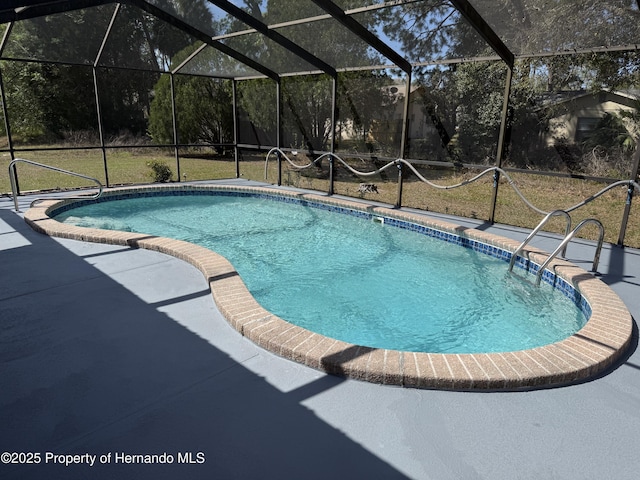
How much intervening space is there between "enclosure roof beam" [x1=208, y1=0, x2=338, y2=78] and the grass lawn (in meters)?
3.09

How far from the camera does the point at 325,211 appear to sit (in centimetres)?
839

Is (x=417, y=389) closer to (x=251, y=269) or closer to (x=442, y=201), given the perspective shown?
(x=251, y=269)

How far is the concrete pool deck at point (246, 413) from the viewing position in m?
1.98

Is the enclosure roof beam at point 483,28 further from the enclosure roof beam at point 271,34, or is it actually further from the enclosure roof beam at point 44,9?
the enclosure roof beam at point 44,9

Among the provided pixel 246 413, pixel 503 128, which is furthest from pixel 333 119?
pixel 246 413

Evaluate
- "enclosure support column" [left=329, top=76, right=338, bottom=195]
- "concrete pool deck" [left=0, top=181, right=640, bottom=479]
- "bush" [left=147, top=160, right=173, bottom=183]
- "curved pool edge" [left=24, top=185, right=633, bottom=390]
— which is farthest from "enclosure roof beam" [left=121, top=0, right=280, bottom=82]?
"concrete pool deck" [left=0, top=181, right=640, bottom=479]

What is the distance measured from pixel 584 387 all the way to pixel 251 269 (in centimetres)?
379

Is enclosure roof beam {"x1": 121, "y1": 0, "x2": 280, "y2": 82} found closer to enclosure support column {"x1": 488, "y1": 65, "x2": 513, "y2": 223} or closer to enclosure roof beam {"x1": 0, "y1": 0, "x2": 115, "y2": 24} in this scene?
enclosure roof beam {"x1": 0, "y1": 0, "x2": 115, "y2": 24}

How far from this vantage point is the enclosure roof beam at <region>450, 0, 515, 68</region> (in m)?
5.35

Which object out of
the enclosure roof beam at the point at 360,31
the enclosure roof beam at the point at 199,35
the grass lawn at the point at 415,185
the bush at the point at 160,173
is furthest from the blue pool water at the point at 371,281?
the enclosure roof beam at the point at 199,35

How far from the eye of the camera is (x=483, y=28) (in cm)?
574

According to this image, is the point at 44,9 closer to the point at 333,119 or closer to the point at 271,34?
the point at 271,34

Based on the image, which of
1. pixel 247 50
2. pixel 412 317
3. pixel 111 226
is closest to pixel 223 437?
pixel 412 317

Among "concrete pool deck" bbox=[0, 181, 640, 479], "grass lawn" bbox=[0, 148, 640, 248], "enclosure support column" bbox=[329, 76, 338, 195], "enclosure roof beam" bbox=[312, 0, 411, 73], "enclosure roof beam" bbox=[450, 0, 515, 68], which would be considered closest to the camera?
"concrete pool deck" bbox=[0, 181, 640, 479]
